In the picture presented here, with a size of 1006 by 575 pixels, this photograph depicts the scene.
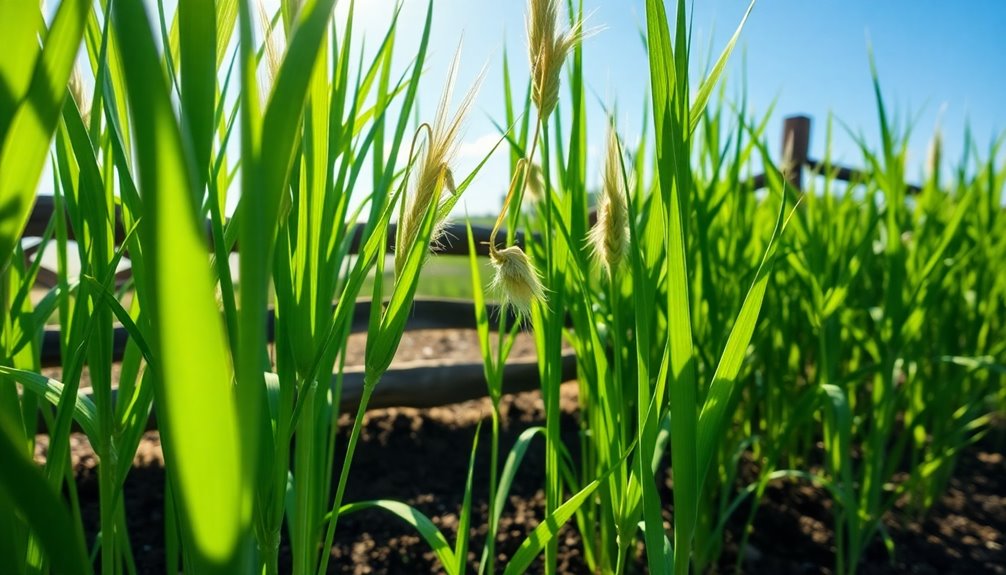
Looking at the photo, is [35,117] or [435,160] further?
[435,160]

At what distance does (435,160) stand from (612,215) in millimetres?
Result: 230

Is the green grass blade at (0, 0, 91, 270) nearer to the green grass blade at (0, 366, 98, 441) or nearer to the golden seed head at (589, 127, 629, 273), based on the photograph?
the green grass blade at (0, 366, 98, 441)

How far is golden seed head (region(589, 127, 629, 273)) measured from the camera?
1.95ft

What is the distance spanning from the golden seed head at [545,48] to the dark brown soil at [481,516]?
2.83 ft

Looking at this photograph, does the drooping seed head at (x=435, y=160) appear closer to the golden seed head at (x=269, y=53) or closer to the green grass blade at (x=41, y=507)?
the golden seed head at (x=269, y=53)

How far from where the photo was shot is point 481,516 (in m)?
1.31

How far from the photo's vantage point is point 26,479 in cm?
24

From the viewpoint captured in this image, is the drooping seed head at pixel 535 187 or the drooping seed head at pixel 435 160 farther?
the drooping seed head at pixel 535 187

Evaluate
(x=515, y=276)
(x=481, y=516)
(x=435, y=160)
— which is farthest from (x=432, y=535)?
(x=481, y=516)

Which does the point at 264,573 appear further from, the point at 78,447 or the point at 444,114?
the point at 78,447

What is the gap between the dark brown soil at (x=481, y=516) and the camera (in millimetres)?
1144

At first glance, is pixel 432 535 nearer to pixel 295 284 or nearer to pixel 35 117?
pixel 295 284

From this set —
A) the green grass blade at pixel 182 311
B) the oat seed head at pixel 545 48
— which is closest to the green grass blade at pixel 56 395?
the green grass blade at pixel 182 311

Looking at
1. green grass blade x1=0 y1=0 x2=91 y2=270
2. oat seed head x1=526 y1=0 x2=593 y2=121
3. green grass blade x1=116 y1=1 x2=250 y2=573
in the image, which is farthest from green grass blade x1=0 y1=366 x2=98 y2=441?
oat seed head x1=526 y1=0 x2=593 y2=121
